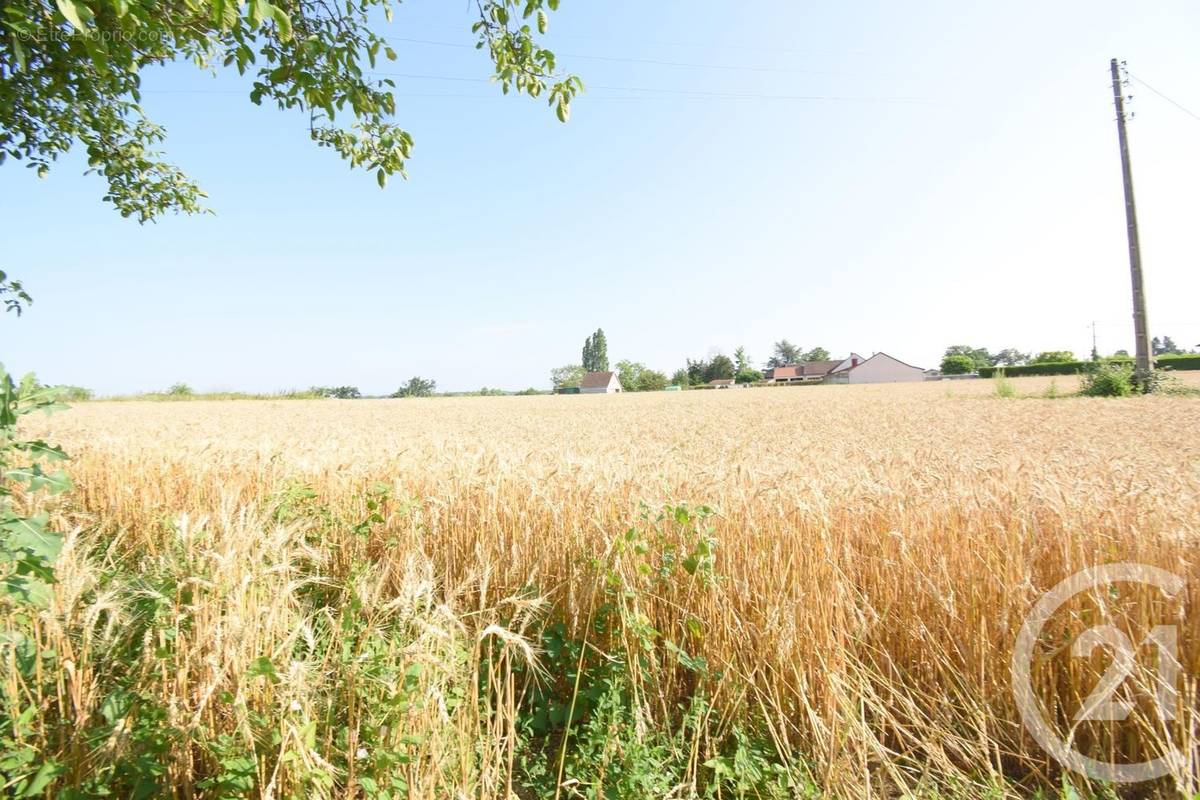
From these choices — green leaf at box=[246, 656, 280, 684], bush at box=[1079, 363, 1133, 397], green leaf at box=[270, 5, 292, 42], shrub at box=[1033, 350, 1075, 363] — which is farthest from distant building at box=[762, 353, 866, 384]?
green leaf at box=[246, 656, 280, 684]

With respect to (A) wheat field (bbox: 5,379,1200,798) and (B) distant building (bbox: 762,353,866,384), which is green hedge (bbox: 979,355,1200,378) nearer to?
(B) distant building (bbox: 762,353,866,384)

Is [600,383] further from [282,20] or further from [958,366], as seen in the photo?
[282,20]

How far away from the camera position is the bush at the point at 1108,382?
17.3 meters

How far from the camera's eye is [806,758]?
2195mm

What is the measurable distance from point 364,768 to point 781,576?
6.39 ft

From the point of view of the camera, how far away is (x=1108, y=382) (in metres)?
17.9

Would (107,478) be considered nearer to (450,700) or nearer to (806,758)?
(450,700)

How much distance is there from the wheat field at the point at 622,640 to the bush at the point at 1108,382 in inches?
752

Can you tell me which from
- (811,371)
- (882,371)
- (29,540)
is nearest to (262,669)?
(29,540)

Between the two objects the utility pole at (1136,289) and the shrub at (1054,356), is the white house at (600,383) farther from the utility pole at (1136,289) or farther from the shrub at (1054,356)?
the utility pole at (1136,289)

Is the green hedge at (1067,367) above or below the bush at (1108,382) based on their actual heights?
above

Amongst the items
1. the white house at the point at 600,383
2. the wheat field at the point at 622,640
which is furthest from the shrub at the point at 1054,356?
the wheat field at the point at 622,640

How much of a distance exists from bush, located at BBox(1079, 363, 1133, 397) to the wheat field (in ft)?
62.7

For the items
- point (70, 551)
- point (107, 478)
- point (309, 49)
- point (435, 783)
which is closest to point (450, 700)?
point (435, 783)
